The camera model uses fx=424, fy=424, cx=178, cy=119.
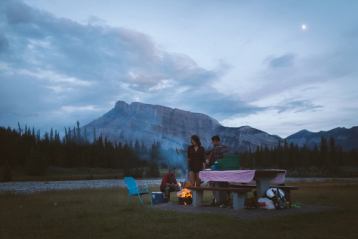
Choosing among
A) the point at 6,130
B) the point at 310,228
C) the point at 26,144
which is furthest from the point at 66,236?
the point at 6,130

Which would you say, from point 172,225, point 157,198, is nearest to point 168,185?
point 157,198

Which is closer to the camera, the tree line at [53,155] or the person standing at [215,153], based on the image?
the person standing at [215,153]

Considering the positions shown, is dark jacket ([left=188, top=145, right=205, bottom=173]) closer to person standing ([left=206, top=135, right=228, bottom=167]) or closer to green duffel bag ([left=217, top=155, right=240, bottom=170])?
person standing ([left=206, top=135, right=228, bottom=167])

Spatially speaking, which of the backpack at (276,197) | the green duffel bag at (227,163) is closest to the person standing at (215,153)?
the green duffel bag at (227,163)

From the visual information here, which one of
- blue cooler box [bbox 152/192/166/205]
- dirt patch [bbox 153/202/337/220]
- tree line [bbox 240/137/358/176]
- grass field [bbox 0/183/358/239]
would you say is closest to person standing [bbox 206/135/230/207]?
dirt patch [bbox 153/202/337/220]

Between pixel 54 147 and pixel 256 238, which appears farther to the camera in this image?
pixel 54 147

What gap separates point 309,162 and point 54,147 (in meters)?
74.4

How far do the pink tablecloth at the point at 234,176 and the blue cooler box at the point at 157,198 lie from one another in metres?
2.43

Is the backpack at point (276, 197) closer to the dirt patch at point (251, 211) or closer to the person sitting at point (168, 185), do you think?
the dirt patch at point (251, 211)

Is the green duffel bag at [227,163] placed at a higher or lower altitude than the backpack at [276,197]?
higher

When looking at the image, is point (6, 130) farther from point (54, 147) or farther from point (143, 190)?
point (143, 190)

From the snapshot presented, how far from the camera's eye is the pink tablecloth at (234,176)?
1123cm

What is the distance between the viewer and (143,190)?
51.5 feet

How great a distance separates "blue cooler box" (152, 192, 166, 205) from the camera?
14570 mm
